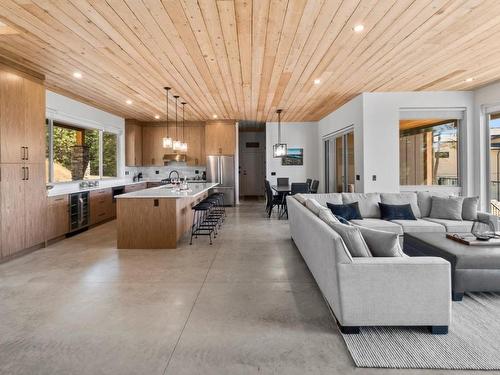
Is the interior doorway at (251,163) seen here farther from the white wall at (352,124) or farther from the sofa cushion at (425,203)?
the sofa cushion at (425,203)

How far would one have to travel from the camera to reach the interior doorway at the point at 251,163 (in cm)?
1329

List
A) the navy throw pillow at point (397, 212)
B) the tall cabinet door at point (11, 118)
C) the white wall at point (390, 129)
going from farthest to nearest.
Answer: the white wall at point (390, 129) → the navy throw pillow at point (397, 212) → the tall cabinet door at point (11, 118)

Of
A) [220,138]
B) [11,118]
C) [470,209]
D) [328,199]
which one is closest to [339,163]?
[220,138]

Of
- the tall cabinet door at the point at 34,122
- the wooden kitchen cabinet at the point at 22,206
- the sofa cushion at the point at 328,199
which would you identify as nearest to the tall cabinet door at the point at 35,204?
the wooden kitchen cabinet at the point at 22,206

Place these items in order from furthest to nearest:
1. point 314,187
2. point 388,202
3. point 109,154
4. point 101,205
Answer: point 109,154 → point 314,187 → point 101,205 → point 388,202

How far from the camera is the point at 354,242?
8.51 ft

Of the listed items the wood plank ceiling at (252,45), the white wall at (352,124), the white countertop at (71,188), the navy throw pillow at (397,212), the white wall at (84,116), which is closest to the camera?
the wood plank ceiling at (252,45)

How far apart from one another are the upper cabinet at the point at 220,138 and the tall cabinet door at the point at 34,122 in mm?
5323

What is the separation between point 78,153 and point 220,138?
4.02m

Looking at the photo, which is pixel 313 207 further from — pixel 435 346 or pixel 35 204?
pixel 35 204

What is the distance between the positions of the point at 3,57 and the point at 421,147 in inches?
286

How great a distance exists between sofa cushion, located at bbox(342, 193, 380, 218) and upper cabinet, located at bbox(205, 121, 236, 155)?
17.5ft

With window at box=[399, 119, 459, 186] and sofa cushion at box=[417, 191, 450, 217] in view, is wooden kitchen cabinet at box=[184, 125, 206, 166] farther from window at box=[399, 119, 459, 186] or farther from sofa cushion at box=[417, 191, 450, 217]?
sofa cushion at box=[417, 191, 450, 217]

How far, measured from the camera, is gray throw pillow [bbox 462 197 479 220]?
485cm
